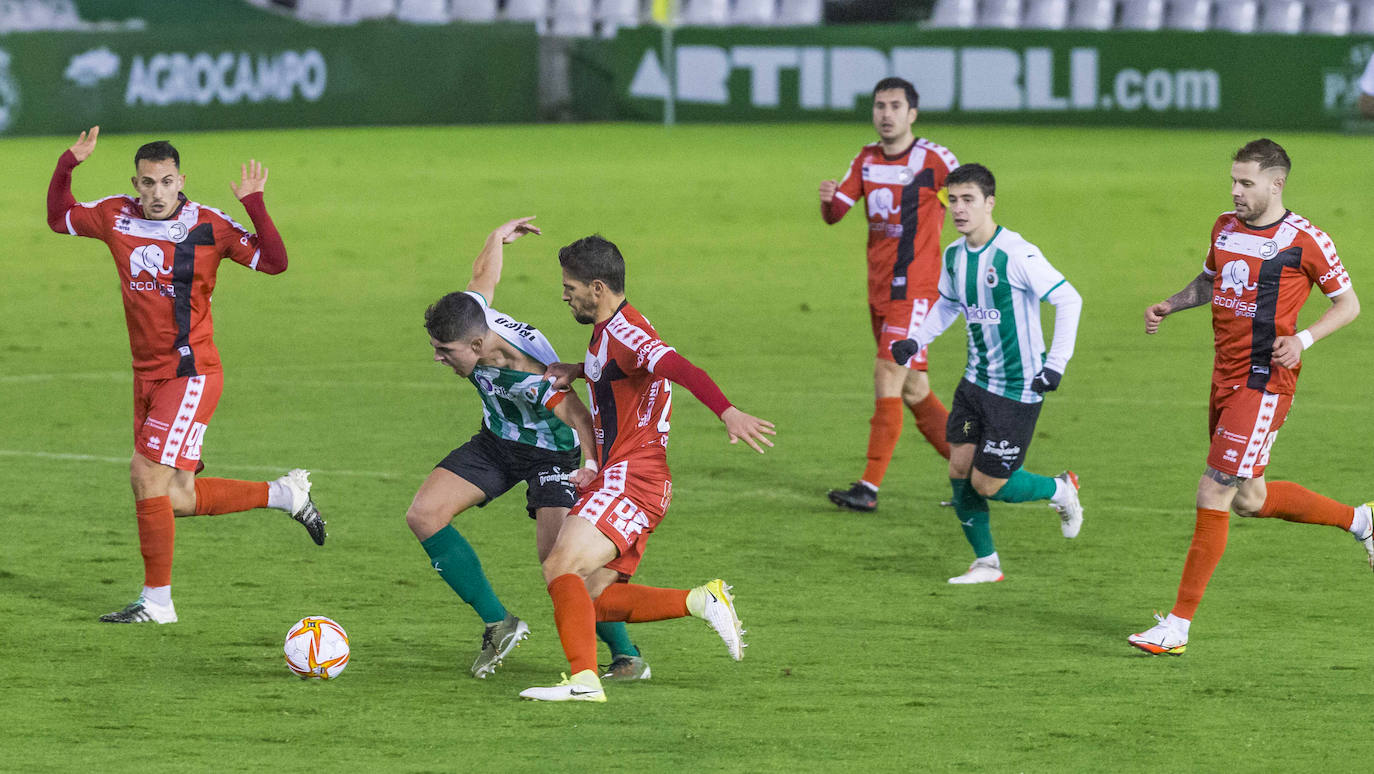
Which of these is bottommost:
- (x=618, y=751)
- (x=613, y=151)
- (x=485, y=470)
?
(x=613, y=151)

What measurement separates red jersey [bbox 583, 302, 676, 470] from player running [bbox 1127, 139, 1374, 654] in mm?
A: 2251

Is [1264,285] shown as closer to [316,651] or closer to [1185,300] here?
[1185,300]

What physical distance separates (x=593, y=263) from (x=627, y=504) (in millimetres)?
928

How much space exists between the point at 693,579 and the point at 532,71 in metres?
26.5

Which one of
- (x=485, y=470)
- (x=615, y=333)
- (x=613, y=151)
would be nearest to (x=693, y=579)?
(x=485, y=470)

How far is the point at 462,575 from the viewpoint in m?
7.44

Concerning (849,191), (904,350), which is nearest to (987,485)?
(904,350)

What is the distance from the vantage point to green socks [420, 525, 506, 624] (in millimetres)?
7438

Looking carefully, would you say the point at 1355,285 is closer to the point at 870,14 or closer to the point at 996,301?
the point at 996,301

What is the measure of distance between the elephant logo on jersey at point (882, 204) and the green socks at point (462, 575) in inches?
171

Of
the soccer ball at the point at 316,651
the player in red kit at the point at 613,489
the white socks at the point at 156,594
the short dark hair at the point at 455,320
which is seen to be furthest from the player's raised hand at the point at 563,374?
the white socks at the point at 156,594

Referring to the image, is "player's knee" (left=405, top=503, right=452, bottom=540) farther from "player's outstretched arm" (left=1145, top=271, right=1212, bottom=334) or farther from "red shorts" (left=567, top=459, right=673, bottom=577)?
"player's outstretched arm" (left=1145, top=271, right=1212, bottom=334)

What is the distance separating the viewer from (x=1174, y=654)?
7531 mm

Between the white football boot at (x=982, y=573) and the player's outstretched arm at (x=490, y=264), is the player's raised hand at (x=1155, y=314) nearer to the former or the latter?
the white football boot at (x=982, y=573)
